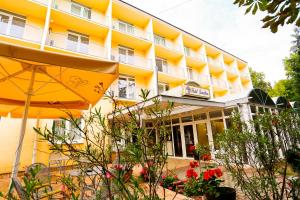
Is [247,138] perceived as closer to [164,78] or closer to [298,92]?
[164,78]

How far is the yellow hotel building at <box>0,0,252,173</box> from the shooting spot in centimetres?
1048

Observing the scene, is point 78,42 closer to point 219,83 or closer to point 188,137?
point 188,137

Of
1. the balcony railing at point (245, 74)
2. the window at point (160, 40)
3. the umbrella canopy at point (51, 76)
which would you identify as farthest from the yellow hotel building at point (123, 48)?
the balcony railing at point (245, 74)

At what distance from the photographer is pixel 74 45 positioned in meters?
13.4

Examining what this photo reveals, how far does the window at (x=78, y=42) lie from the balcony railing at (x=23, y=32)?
6.29 feet

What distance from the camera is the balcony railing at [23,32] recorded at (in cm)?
1094

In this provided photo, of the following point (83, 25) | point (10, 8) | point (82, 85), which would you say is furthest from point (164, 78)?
point (82, 85)

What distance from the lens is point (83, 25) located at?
1370 centimetres

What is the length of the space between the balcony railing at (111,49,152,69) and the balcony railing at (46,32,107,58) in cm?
96

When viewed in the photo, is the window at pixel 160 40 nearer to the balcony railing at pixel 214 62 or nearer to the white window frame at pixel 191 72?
the white window frame at pixel 191 72

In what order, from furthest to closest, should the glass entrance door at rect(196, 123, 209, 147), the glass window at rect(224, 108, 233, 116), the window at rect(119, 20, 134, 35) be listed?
the window at rect(119, 20, 134, 35)
the glass entrance door at rect(196, 123, 209, 147)
the glass window at rect(224, 108, 233, 116)

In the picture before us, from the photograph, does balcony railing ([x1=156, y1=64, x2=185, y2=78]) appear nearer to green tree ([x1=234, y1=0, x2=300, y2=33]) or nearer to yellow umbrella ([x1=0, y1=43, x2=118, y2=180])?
yellow umbrella ([x1=0, y1=43, x2=118, y2=180])

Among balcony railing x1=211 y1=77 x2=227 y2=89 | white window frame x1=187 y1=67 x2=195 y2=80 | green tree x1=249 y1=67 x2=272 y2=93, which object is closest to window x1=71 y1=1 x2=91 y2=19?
white window frame x1=187 y1=67 x2=195 y2=80

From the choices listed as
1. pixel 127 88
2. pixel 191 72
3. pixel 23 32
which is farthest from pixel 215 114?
pixel 23 32
